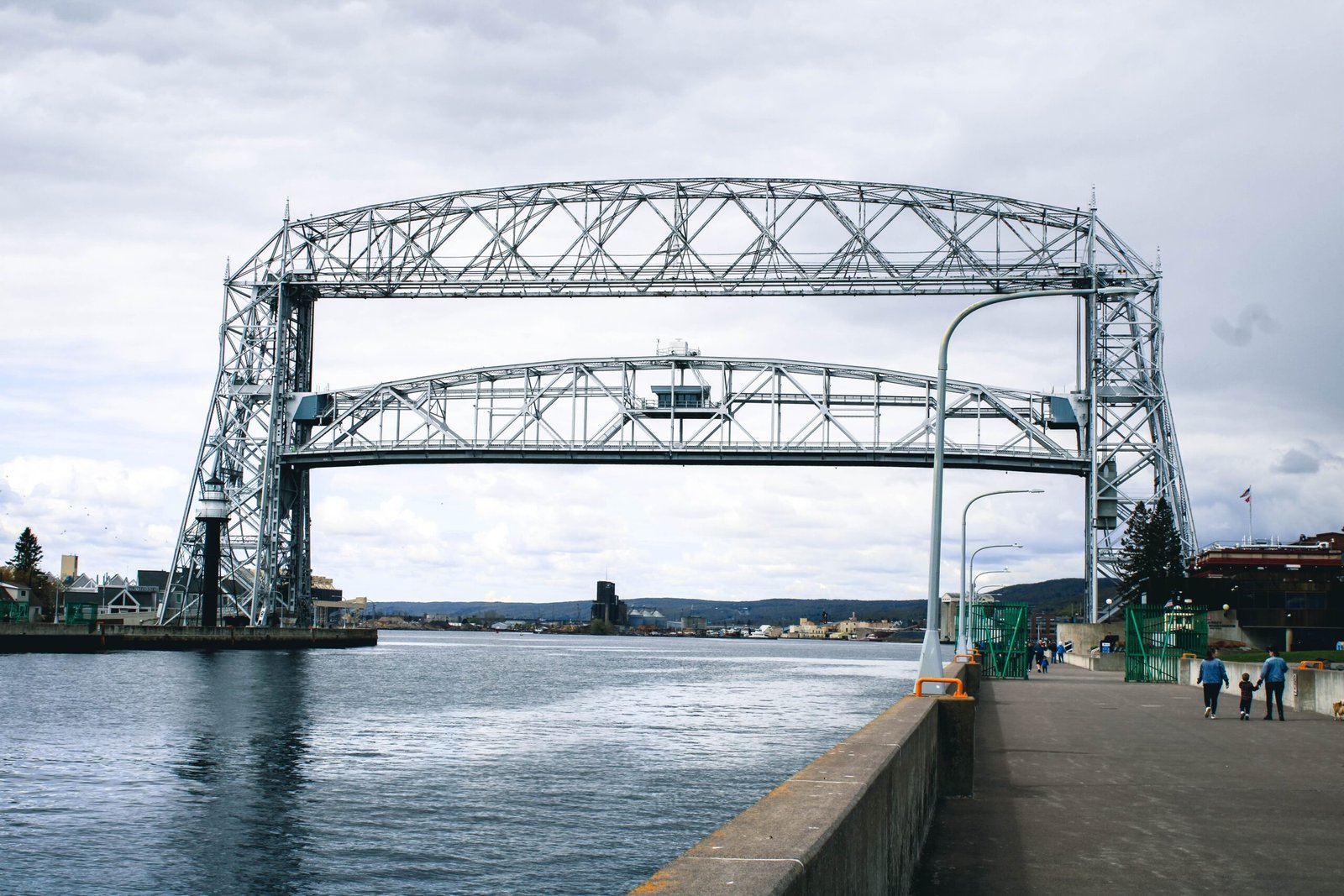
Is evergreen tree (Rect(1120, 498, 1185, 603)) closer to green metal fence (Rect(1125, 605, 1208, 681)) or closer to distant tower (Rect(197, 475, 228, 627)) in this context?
green metal fence (Rect(1125, 605, 1208, 681))

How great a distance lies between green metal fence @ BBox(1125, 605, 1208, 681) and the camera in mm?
47875

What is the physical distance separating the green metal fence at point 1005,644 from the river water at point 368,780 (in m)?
4.73

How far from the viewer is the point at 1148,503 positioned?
7712 cm

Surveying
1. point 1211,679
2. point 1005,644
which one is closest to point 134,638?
point 1005,644

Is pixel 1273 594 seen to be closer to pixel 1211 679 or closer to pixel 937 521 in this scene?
pixel 1211 679

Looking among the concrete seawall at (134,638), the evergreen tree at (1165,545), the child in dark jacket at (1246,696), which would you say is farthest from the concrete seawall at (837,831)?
the concrete seawall at (134,638)

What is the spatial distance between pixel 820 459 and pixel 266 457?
33625mm

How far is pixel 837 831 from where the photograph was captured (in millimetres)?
6770

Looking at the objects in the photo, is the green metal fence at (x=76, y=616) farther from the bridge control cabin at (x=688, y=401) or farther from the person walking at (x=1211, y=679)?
the person walking at (x=1211, y=679)

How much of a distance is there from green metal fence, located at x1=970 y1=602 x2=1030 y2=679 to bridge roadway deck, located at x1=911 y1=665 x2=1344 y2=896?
23.8 m

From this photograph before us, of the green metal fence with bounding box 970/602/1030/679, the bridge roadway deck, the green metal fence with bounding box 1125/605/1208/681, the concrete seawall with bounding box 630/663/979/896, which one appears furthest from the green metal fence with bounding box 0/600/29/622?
the concrete seawall with bounding box 630/663/979/896

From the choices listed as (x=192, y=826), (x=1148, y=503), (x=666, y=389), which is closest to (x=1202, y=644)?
(x=1148, y=503)

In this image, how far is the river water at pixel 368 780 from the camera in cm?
1859

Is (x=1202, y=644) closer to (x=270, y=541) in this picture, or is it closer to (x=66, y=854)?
(x=66, y=854)
